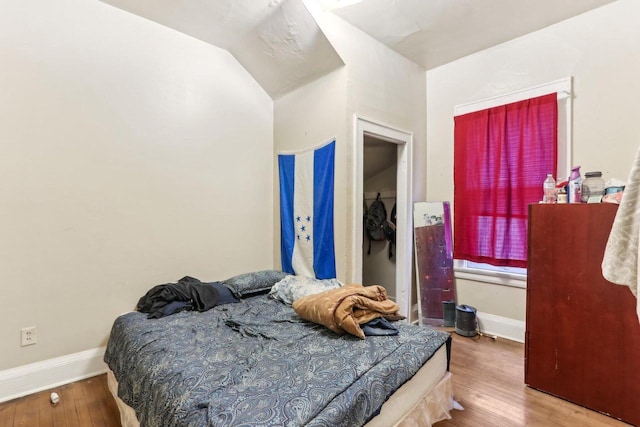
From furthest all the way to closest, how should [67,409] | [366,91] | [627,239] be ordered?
[366,91] < [67,409] < [627,239]

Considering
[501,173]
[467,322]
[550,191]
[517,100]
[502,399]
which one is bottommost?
[502,399]

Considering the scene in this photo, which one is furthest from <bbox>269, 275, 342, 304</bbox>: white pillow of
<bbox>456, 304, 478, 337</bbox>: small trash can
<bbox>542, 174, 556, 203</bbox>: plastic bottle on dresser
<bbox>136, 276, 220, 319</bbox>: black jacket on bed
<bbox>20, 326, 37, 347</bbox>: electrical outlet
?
<bbox>542, 174, 556, 203</bbox>: plastic bottle on dresser

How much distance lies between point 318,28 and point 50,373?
Answer: 10.4ft

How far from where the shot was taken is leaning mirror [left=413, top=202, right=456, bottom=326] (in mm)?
3086

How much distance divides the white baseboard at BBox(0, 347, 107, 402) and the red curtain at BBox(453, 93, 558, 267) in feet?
10.8

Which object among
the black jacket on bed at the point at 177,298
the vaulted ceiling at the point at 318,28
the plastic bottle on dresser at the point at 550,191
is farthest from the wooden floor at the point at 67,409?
the plastic bottle on dresser at the point at 550,191

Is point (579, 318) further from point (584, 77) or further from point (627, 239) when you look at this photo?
point (584, 77)

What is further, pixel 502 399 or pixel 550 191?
pixel 550 191

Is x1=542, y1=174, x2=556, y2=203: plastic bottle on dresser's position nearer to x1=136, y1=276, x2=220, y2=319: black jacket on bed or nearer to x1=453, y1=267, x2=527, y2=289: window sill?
x1=453, y1=267, x2=527, y2=289: window sill

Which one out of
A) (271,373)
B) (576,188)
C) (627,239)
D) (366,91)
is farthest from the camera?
(366,91)

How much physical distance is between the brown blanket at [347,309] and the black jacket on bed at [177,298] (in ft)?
2.48

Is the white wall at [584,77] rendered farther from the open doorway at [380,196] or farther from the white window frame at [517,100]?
the open doorway at [380,196]

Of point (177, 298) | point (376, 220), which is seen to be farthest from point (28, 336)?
point (376, 220)

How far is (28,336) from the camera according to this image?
6.42 ft
